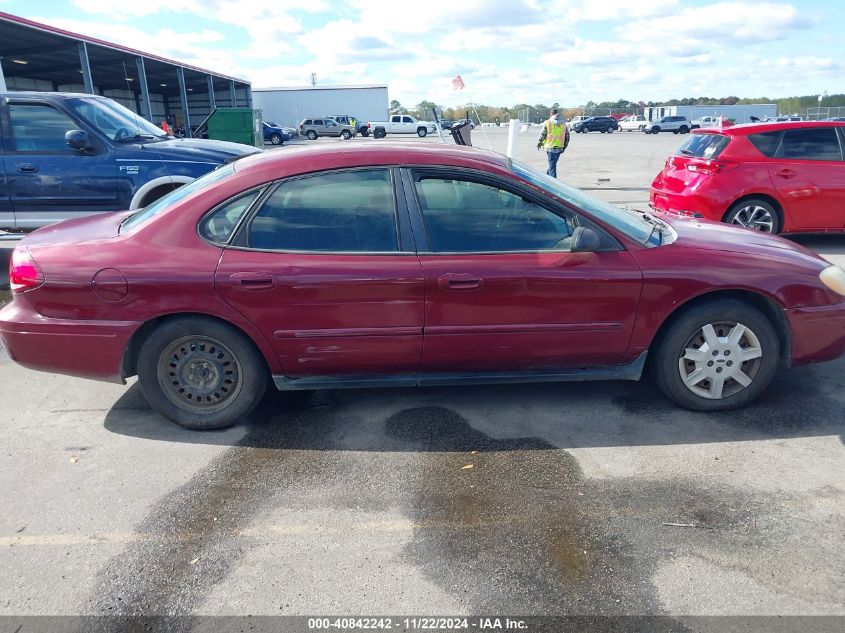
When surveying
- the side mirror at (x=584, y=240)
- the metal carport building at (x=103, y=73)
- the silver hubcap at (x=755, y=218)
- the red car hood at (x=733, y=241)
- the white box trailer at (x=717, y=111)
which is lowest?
the silver hubcap at (x=755, y=218)

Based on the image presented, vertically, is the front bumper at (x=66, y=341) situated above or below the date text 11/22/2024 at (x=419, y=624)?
above

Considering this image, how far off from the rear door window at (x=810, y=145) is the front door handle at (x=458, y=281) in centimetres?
614

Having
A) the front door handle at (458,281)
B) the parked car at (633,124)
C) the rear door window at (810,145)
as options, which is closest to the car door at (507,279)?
the front door handle at (458,281)

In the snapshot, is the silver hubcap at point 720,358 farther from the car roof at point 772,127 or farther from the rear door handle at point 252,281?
the car roof at point 772,127

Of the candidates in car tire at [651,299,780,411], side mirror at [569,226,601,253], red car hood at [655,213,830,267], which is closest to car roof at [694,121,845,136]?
red car hood at [655,213,830,267]

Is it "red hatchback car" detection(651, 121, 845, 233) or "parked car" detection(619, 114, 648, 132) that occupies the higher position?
"parked car" detection(619, 114, 648, 132)

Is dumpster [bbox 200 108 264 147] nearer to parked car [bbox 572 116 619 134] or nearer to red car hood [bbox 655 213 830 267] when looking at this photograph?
red car hood [bbox 655 213 830 267]

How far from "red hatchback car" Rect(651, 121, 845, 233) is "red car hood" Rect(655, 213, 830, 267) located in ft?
12.5

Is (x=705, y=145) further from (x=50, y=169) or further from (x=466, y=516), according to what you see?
(x=50, y=169)

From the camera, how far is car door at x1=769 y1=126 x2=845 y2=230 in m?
7.66

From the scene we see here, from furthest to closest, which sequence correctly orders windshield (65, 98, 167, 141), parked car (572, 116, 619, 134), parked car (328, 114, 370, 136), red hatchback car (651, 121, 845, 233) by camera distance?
parked car (572, 116, 619, 134)
parked car (328, 114, 370, 136)
red hatchback car (651, 121, 845, 233)
windshield (65, 98, 167, 141)

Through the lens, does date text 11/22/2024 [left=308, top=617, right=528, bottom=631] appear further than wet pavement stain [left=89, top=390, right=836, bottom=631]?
No

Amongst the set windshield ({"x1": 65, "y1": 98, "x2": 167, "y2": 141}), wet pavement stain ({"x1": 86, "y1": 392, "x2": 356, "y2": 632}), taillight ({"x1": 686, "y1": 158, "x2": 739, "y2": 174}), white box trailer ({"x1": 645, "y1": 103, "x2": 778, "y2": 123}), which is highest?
white box trailer ({"x1": 645, "y1": 103, "x2": 778, "y2": 123})

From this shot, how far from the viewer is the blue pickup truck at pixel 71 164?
22.7 ft
